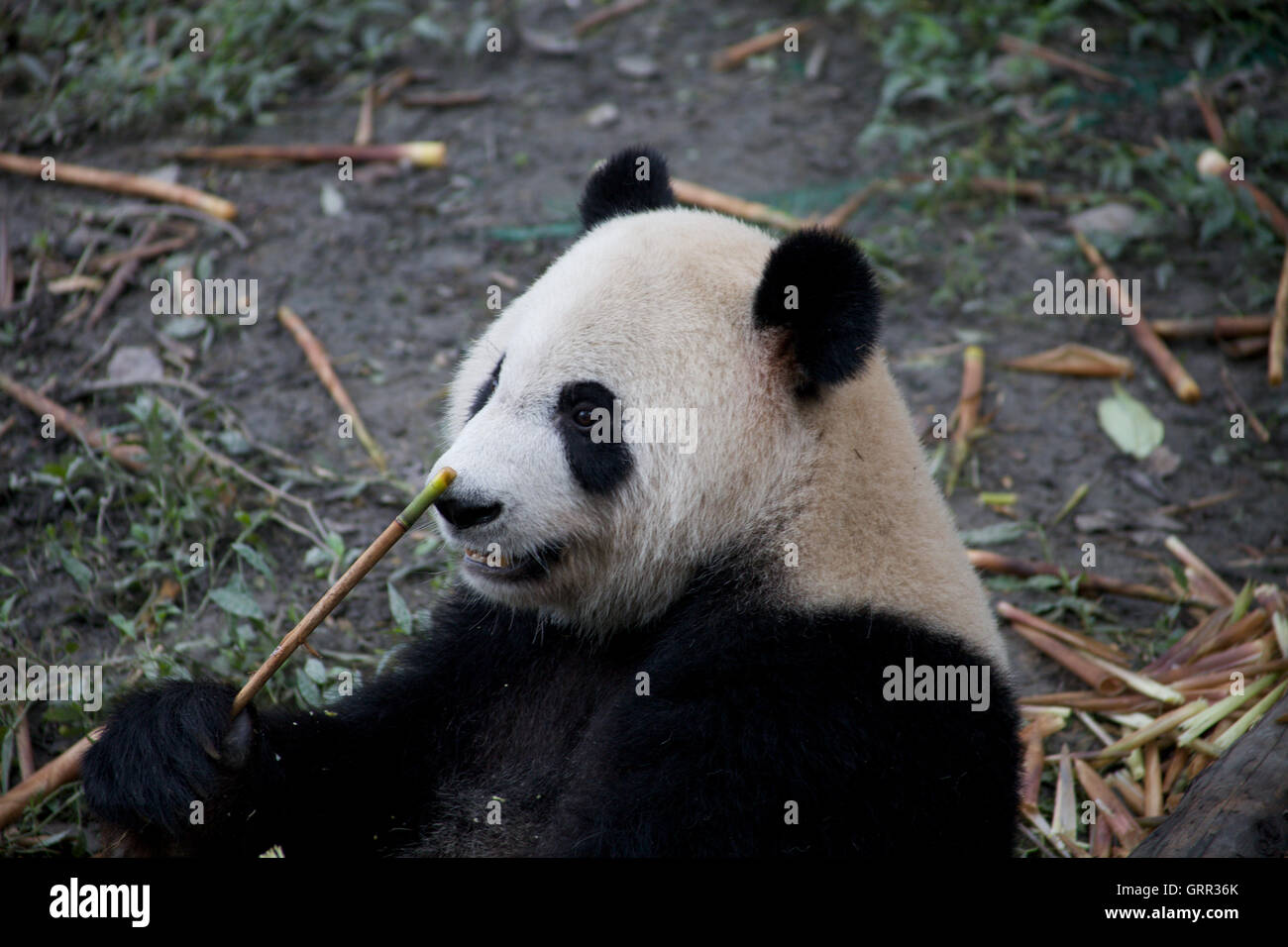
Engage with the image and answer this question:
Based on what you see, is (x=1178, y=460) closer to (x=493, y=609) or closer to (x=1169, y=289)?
(x=1169, y=289)

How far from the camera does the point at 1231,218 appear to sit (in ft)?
22.4

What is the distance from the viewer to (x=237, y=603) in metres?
4.73

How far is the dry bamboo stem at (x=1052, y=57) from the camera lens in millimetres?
8055

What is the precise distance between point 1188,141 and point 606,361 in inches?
221

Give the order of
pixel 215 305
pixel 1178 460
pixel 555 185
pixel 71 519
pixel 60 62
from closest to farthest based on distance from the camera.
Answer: pixel 71 519 → pixel 1178 460 → pixel 215 305 → pixel 555 185 → pixel 60 62

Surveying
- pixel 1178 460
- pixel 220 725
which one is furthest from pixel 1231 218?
pixel 220 725

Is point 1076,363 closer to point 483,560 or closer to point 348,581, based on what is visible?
point 483,560

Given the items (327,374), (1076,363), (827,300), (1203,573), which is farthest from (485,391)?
(1076,363)

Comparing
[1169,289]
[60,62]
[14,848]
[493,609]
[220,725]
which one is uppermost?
[60,62]

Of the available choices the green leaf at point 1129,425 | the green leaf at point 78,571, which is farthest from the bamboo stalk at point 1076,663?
the green leaf at point 78,571

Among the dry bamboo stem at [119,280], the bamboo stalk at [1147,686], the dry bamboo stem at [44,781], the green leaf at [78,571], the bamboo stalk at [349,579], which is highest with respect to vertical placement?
the dry bamboo stem at [119,280]

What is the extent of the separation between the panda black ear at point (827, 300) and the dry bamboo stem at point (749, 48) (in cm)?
575

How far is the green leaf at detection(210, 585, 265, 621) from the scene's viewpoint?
15.4 feet

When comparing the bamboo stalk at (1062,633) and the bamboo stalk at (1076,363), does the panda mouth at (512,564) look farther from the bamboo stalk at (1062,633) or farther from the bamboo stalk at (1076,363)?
the bamboo stalk at (1076,363)
